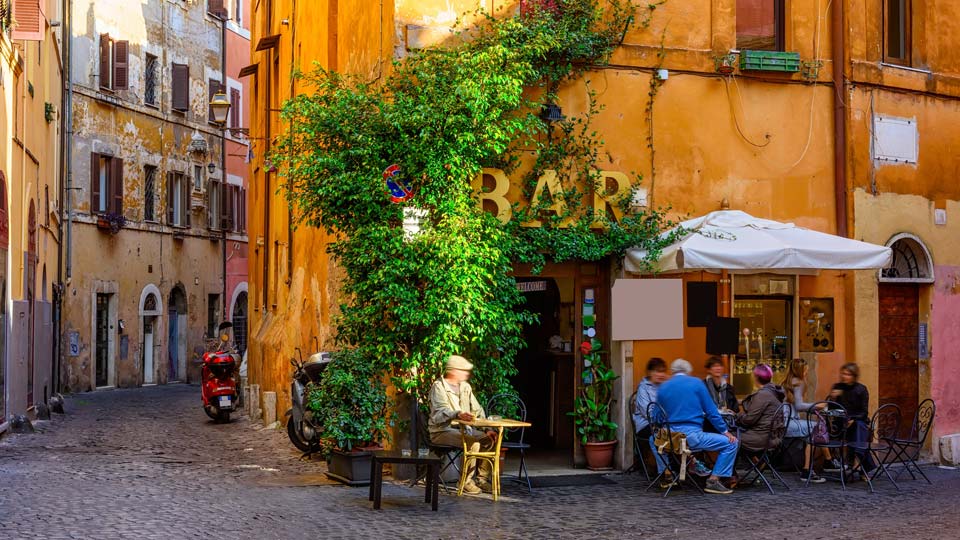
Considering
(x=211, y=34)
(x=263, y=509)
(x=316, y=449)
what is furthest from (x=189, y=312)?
(x=263, y=509)

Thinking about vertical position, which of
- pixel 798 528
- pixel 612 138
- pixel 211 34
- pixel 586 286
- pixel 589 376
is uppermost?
pixel 211 34

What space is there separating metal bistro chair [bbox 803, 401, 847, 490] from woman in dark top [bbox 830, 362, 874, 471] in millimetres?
119

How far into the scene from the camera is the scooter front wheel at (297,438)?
1435 cm

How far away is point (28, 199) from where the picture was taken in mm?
18672

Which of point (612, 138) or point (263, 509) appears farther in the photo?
point (612, 138)

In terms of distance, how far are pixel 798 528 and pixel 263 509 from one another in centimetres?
412

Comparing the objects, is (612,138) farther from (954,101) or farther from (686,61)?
(954,101)

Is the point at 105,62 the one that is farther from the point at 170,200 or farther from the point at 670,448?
the point at 670,448

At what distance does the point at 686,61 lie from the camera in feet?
46.3

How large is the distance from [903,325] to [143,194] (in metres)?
21.2

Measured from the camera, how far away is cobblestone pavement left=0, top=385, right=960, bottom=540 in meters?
9.59

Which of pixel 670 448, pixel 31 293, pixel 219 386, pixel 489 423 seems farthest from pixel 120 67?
pixel 670 448

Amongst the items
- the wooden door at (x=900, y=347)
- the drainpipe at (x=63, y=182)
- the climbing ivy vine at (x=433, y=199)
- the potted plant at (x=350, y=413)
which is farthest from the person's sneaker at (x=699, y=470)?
the drainpipe at (x=63, y=182)

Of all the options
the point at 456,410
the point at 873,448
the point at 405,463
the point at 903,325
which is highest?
the point at 903,325
